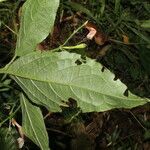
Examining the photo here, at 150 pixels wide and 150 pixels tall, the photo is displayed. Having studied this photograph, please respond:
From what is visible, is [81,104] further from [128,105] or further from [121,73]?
[121,73]

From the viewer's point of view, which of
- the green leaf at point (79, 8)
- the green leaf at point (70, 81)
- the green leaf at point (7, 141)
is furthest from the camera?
the green leaf at point (79, 8)

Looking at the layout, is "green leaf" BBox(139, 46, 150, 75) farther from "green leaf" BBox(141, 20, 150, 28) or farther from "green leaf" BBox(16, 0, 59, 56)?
"green leaf" BBox(16, 0, 59, 56)

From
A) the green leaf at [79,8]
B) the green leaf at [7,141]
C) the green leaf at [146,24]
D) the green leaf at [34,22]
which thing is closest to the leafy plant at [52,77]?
the green leaf at [34,22]

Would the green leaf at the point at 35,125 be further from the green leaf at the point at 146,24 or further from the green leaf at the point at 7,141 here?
the green leaf at the point at 146,24

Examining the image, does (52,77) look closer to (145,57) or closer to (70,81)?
(70,81)

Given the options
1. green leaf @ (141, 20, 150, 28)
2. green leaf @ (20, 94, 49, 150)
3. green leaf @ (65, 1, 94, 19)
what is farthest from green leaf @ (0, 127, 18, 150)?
green leaf @ (141, 20, 150, 28)

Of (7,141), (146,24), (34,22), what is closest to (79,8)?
(146,24)
